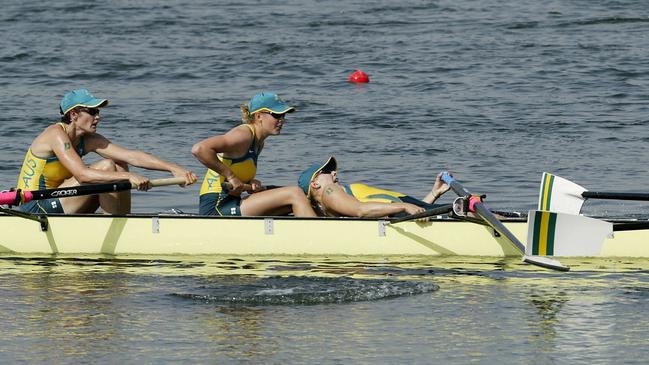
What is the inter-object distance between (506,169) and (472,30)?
1472cm

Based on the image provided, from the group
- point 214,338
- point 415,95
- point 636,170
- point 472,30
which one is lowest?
point 214,338

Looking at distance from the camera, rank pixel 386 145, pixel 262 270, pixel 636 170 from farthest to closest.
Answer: pixel 386 145, pixel 636 170, pixel 262 270

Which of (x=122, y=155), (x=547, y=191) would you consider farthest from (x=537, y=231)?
(x=122, y=155)

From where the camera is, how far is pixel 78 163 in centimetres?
1290

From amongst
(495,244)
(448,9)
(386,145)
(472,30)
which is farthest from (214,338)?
(448,9)

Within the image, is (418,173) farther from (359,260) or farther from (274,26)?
(274,26)

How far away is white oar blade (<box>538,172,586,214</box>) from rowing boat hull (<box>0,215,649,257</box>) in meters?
0.57

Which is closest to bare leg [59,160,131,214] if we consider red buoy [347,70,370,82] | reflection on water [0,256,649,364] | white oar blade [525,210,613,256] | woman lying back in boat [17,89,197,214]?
woman lying back in boat [17,89,197,214]

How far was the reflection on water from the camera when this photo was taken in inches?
390

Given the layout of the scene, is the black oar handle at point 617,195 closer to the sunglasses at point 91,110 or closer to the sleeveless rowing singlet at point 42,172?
the sunglasses at point 91,110

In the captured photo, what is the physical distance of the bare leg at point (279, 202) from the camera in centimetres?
1308

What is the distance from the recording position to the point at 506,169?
19.0 m

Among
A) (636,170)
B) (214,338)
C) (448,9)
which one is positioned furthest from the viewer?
(448,9)

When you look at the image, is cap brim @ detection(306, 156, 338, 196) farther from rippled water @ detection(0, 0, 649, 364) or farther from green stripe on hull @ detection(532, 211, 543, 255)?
green stripe on hull @ detection(532, 211, 543, 255)
